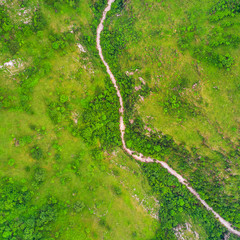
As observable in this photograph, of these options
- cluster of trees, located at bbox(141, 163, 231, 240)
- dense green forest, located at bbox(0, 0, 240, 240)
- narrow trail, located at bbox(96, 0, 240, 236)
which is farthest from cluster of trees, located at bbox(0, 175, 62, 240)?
cluster of trees, located at bbox(141, 163, 231, 240)

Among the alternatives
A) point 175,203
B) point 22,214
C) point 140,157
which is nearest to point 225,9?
point 140,157

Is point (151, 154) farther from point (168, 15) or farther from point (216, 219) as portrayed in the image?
point (168, 15)

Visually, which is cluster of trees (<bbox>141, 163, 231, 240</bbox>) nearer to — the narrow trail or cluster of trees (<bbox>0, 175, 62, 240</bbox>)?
the narrow trail

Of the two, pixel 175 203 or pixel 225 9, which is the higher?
pixel 225 9

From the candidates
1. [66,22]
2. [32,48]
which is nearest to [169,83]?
[66,22]

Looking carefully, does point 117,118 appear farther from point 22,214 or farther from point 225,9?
point 225,9

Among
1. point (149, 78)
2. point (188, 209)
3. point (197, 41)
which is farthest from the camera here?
point (188, 209)

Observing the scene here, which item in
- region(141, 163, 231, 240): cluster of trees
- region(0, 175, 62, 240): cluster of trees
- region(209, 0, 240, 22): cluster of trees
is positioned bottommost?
region(141, 163, 231, 240): cluster of trees

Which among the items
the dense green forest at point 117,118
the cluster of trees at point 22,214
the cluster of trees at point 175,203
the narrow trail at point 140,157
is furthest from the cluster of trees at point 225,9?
the cluster of trees at point 22,214
